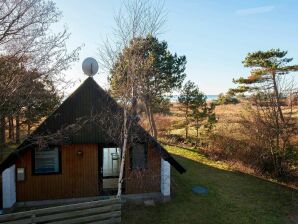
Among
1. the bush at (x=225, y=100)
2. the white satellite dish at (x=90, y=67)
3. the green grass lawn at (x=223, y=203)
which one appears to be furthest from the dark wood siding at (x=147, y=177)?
the bush at (x=225, y=100)

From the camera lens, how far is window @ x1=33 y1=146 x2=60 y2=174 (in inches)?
443

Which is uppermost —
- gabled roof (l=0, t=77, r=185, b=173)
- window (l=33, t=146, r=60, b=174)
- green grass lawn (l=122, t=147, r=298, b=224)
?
gabled roof (l=0, t=77, r=185, b=173)

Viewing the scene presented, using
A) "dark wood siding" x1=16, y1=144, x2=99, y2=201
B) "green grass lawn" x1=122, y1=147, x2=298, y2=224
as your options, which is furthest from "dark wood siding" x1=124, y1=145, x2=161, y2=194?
"dark wood siding" x1=16, y1=144, x2=99, y2=201

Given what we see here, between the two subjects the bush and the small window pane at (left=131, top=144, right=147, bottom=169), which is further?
the bush

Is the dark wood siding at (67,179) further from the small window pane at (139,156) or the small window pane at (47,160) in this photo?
the small window pane at (139,156)

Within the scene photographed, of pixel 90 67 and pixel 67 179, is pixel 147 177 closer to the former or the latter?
pixel 67 179

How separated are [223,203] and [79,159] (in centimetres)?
647

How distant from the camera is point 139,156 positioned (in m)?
12.2

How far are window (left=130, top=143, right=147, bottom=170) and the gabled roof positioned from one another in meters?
0.78

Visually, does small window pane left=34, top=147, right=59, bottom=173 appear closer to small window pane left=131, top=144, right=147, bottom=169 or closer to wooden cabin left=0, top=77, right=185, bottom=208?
wooden cabin left=0, top=77, right=185, bottom=208

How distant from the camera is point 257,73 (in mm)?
21641

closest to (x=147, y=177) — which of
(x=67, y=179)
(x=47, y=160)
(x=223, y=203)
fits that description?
(x=67, y=179)

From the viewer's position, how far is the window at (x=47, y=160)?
11258mm

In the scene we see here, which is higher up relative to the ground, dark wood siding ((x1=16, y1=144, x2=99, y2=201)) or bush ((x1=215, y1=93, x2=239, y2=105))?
bush ((x1=215, y1=93, x2=239, y2=105))
